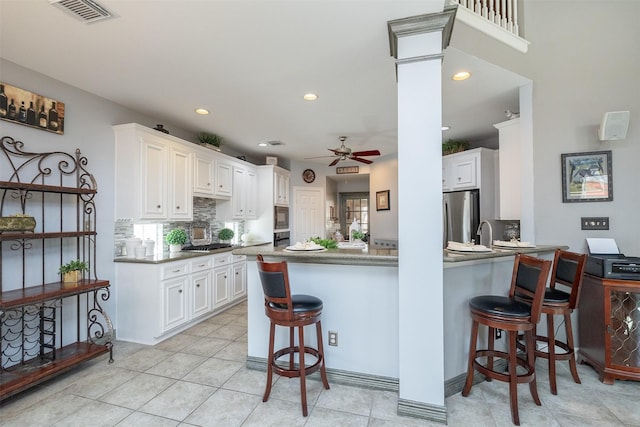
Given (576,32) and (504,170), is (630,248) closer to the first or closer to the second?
(504,170)

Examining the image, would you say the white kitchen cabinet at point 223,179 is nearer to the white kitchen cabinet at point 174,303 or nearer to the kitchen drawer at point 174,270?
the kitchen drawer at point 174,270

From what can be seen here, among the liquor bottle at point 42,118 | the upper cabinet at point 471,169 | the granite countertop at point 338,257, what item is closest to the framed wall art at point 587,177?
the upper cabinet at point 471,169

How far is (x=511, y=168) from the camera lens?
11.1 feet

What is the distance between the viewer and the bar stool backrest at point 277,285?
2.01 meters

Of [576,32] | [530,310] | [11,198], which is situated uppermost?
[576,32]

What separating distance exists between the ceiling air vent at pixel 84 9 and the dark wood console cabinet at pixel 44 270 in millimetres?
1324

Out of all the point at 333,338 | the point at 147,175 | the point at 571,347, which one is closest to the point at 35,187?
the point at 147,175

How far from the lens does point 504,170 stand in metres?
3.45

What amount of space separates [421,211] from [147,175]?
120 inches

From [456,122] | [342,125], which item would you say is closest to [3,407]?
[342,125]

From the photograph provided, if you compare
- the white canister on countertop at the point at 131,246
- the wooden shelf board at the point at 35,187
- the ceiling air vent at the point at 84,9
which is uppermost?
the ceiling air vent at the point at 84,9

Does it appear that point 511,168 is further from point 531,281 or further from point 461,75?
point 531,281

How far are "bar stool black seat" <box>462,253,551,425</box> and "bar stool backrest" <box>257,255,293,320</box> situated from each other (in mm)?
1330

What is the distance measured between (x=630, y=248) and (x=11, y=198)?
5.47m
